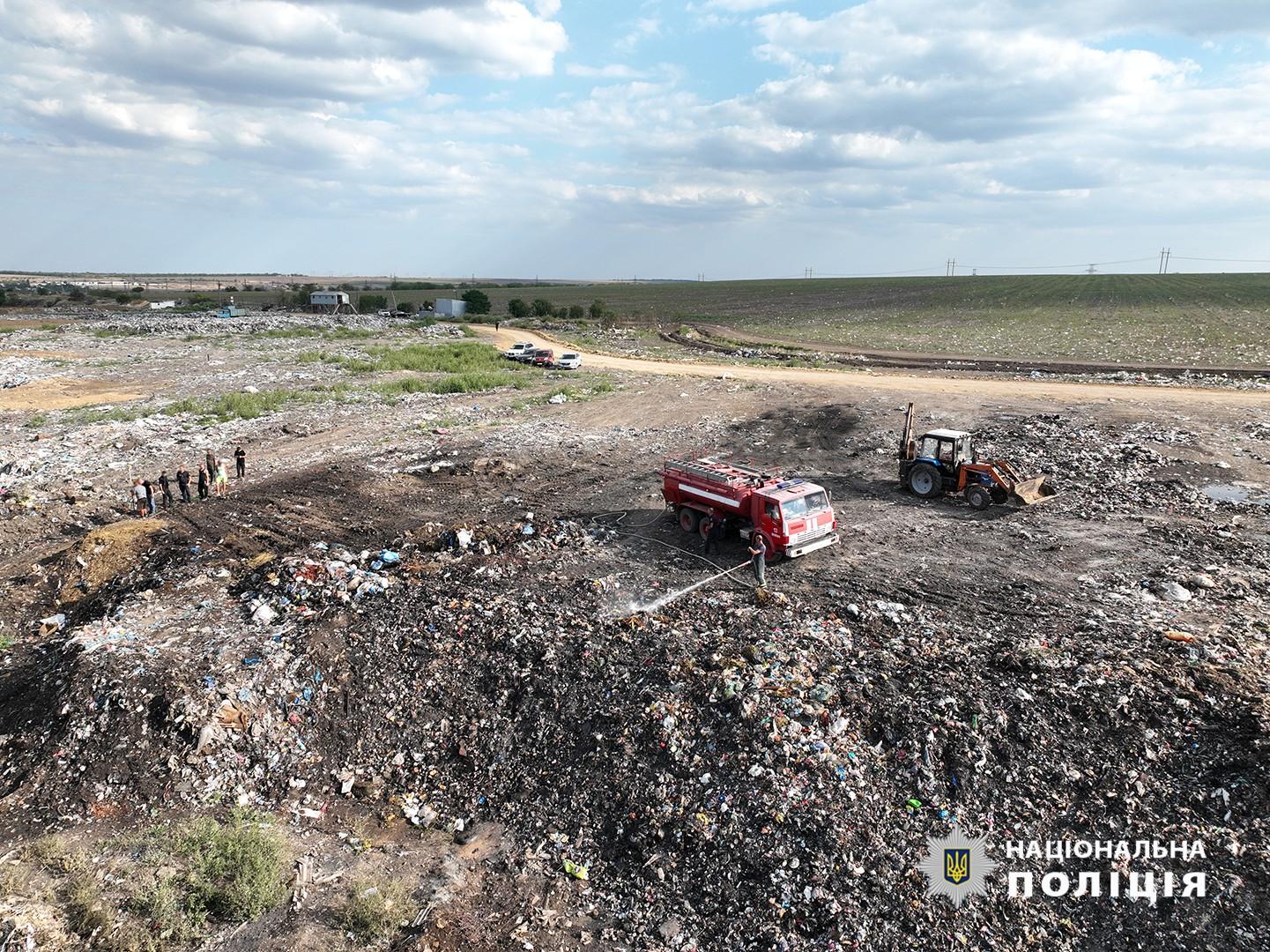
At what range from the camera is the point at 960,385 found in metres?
28.9

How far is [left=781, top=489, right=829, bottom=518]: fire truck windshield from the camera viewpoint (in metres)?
13.4

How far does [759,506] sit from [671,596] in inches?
93.6

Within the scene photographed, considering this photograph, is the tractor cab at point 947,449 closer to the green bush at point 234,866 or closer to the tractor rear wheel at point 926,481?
the tractor rear wheel at point 926,481

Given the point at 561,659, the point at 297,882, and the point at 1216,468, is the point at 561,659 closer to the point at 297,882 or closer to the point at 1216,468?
the point at 297,882

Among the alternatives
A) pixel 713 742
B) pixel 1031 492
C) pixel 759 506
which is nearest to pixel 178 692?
pixel 713 742

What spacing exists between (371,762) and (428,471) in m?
11.2

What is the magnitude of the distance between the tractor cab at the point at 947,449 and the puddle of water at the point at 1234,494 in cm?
509

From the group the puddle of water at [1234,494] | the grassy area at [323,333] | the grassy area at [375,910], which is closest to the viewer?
the grassy area at [375,910]

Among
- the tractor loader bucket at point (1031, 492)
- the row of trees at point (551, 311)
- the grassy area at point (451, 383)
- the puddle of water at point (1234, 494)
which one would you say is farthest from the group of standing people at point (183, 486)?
the row of trees at point (551, 311)

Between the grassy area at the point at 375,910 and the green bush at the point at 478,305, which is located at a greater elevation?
the green bush at the point at 478,305

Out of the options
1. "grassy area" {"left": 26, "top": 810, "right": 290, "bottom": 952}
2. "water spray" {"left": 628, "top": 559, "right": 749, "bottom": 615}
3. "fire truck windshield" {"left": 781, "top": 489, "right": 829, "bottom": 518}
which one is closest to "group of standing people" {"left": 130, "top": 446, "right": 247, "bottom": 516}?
"grassy area" {"left": 26, "top": 810, "right": 290, "bottom": 952}

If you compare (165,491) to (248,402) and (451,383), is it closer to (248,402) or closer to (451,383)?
(248,402)

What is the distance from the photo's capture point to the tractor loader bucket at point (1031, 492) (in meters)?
16.1

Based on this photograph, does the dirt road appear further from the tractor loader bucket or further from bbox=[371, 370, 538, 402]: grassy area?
the tractor loader bucket
